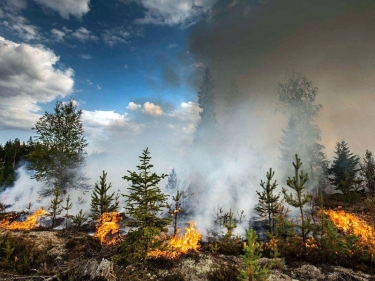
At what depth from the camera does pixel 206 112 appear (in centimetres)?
5366

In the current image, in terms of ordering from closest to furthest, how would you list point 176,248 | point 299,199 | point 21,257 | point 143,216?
1. point 143,216
2. point 21,257
3. point 176,248
4. point 299,199

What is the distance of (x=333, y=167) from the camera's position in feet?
107

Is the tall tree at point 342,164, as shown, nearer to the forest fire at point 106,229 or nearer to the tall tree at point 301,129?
the tall tree at point 301,129

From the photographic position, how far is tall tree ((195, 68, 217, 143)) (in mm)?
51375

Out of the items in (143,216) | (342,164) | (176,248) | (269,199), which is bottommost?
(176,248)

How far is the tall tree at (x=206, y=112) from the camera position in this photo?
51.4m

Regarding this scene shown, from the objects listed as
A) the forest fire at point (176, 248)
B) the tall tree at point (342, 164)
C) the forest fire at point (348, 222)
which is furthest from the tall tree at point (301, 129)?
the forest fire at point (176, 248)

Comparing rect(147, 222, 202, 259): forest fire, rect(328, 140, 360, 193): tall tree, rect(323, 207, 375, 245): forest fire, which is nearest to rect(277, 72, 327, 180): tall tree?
rect(328, 140, 360, 193): tall tree

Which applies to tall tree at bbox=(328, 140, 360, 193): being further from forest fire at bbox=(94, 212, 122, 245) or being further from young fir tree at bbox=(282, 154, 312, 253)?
forest fire at bbox=(94, 212, 122, 245)

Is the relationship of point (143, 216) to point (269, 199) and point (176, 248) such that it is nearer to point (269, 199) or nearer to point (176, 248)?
point (176, 248)

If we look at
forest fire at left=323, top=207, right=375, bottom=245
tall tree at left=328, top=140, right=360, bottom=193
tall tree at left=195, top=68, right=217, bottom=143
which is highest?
tall tree at left=195, top=68, right=217, bottom=143

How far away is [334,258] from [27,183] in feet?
140

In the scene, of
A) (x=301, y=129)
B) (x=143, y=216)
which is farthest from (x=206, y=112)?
(x=143, y=216)

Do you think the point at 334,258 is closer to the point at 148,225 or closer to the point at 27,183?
the point at 148,225
